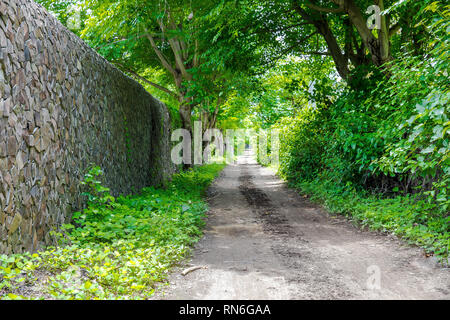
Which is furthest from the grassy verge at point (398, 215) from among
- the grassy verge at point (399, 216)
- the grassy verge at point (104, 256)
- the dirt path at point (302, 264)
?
the grassy verge at point (104, 256)

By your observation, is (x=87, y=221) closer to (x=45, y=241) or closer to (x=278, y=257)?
(x=45, y=241)

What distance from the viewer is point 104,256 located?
4352 mm

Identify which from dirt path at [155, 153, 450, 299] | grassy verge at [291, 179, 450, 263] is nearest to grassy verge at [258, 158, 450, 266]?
grassy verge at [291, 179, 450, 263]

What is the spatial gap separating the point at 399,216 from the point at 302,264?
8.76ft

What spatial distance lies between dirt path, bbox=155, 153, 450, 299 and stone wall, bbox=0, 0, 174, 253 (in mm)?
1909

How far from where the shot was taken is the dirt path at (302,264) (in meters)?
3.75

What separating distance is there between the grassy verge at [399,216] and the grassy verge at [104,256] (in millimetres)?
3283

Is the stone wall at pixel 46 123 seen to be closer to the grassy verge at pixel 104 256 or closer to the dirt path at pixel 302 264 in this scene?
the grassy verge at pixel 104 256

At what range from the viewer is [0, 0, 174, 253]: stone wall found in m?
3.91

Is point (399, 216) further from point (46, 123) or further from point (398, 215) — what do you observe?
point (46, 123)

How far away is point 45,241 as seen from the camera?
184 inches

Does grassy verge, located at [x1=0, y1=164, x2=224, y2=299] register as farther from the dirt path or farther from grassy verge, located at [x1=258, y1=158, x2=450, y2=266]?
grassy verge, located at [x1=258, y1=158, x2=450, y2=266]

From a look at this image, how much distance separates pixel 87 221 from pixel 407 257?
15.7ft
